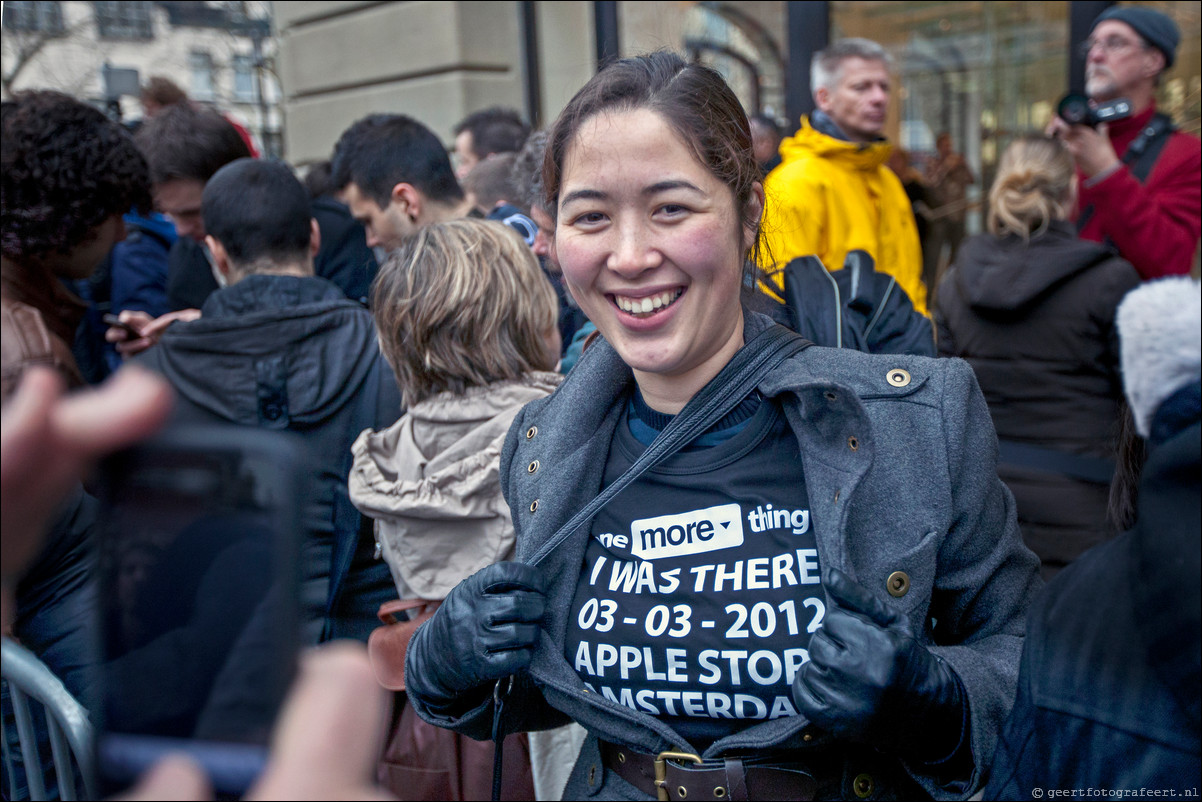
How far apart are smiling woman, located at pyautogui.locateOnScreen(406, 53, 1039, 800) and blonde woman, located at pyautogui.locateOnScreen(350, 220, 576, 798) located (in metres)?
0.52

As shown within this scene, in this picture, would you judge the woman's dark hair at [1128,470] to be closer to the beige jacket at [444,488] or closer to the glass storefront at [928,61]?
the beige jacket at [444,488]

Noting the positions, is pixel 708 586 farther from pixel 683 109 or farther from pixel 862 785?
pixel 683 109

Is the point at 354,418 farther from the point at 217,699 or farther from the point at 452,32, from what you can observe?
the point at 452,32

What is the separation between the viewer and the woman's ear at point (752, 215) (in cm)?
181

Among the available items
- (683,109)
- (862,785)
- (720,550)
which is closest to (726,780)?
(862,785)

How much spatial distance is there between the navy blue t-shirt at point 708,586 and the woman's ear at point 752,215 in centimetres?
31

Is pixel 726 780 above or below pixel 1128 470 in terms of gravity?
below

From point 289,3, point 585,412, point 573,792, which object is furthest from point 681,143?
point 289,3

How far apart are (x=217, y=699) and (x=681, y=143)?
127 cm

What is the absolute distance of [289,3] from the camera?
8180 mm

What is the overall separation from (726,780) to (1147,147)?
11.1 ft

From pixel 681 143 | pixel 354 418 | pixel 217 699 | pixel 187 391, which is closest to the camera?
pixel 217 699

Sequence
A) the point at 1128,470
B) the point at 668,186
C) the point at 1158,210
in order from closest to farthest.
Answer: the point at 1128,470 → the point at 668,186 → the point at 1158,210

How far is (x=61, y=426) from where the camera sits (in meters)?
0.57
